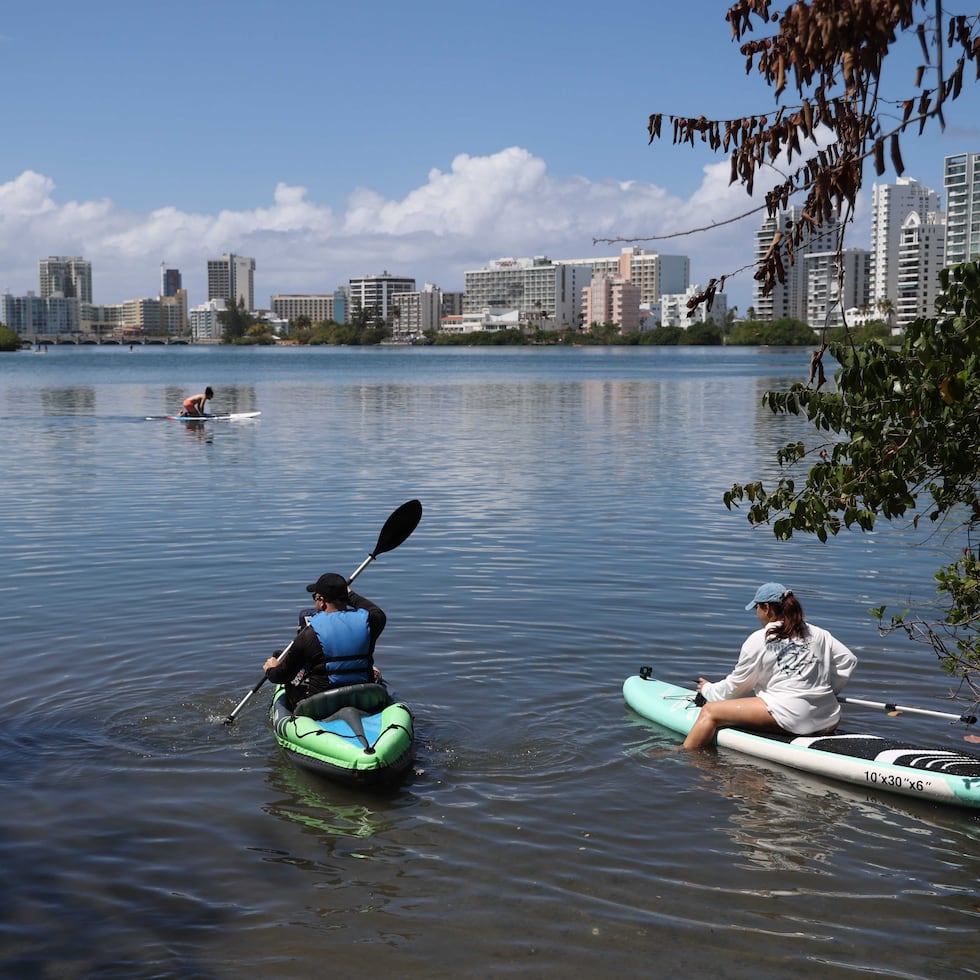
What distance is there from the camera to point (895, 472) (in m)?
6.99

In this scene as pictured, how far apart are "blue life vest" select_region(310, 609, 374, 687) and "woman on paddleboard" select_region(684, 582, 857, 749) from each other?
276 centimetres

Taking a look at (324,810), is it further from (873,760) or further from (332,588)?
(873,760)

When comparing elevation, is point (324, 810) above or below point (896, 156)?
below

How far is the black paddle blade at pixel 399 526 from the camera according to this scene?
39.6ft

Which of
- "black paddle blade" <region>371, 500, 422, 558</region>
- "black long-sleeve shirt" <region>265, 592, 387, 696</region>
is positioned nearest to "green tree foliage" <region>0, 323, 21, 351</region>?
A: "black paddle blade" <region>371, 500, 422, 558</region>

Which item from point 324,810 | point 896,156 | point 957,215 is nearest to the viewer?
point 896,156

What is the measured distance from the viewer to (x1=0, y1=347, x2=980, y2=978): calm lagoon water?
6691mm

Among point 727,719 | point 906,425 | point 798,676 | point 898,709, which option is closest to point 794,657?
point 798,676

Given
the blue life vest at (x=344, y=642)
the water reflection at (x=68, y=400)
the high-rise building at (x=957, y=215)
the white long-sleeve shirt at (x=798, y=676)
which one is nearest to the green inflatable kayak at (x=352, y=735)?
the blue life vest at (x=344, y=642)

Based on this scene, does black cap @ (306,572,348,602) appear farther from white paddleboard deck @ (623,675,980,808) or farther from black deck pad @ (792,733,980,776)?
black deck pad @ (792,733,980,776)

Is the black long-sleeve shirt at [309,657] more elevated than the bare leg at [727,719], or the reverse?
→ the black long-sleeve shirt at [309,657]

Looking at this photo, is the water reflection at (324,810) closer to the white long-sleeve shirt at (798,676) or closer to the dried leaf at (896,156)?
the white long-sleeve shirt at (798,676)

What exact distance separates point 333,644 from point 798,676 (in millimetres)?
3580

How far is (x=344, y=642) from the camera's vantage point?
9141 mm
